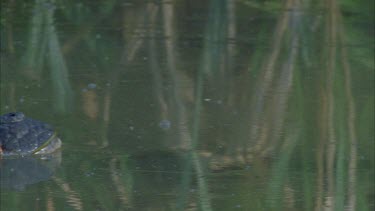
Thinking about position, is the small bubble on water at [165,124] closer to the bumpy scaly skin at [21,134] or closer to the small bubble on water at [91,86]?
the bumpy scaly skin at [21,134]

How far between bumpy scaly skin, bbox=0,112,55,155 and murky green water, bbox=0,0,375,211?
8 centimetres

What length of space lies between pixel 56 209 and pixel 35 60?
2.11m

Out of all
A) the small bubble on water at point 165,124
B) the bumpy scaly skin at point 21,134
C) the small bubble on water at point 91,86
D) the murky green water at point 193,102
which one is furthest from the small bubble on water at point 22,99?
the small bubble on water at point 165,124

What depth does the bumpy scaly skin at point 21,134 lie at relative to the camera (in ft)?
12.9

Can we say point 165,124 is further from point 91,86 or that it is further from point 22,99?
point 22,99

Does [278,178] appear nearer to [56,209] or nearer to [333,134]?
[333,134]

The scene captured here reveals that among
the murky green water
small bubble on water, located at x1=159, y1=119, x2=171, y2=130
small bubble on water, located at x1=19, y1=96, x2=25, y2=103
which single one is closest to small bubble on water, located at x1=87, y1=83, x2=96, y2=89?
the murky green water

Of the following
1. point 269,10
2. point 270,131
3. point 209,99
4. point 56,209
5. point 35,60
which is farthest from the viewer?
point 269,10

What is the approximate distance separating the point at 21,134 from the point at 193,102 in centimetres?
100

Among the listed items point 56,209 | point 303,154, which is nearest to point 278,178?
point 303,154

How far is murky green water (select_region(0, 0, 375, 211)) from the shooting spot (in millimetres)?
3543

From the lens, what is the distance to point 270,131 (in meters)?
4.20

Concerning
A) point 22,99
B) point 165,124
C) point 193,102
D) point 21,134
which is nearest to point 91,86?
point 22,99

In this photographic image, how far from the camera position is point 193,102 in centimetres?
461
